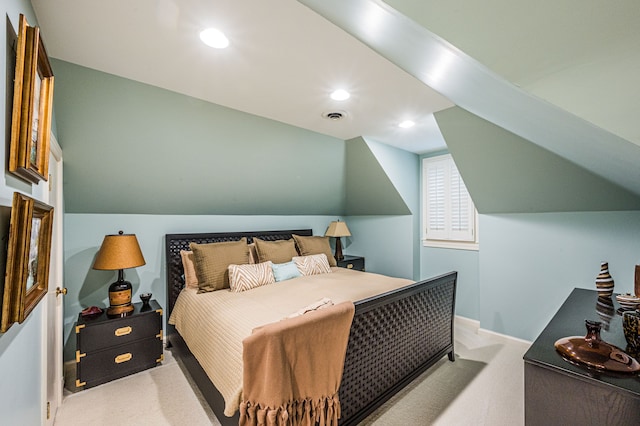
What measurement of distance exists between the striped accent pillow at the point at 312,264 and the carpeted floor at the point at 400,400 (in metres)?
1.54

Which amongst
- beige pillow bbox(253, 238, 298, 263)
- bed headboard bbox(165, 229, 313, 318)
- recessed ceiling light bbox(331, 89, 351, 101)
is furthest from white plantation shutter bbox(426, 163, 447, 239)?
bed headboard bbox(165, 229, 313, 318)

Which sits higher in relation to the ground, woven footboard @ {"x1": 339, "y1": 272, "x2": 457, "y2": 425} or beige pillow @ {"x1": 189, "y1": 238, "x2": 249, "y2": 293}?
beige pillow @ {"x1": 189, "y1": 238, "x2": 249, "y2": 293}

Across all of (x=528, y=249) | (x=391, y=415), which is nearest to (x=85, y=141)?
(x=391, y=415)

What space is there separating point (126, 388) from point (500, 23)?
3.25 m

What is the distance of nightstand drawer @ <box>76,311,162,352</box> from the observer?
7.45ft

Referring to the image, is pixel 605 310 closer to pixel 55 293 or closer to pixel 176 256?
pixel 176 256

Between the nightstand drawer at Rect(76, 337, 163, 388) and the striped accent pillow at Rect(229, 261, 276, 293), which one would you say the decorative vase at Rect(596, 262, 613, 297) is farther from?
the nightstand drawer at Rect(76, 337, 163, 388)

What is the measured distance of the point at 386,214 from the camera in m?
4.41

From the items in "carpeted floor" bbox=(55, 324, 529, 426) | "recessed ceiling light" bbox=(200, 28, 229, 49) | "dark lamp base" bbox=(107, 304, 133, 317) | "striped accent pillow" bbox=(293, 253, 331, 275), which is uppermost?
"recessed ceiling light" bbox=(200, 28, 229, 49)

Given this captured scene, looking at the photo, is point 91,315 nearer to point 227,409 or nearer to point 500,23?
point 227,409

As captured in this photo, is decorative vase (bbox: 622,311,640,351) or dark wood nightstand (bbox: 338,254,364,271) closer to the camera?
decorative vase (bbox: 622,311,640,351)

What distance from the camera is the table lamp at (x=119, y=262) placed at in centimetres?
245

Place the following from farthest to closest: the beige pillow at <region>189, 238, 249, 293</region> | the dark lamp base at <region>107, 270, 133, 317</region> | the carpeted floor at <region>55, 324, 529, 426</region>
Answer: the beige pillow at <region>189, 238, 249, 293</region> → the dark lamp base at <region>107, 270, 133, 317</region> → the carpeted floor at <region>55, 324, 529, 426</region>

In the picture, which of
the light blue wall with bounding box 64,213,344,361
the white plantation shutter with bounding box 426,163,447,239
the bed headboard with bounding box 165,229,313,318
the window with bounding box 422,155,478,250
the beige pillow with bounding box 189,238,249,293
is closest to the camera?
the light blue wall with bounding box 64,213,344,361
